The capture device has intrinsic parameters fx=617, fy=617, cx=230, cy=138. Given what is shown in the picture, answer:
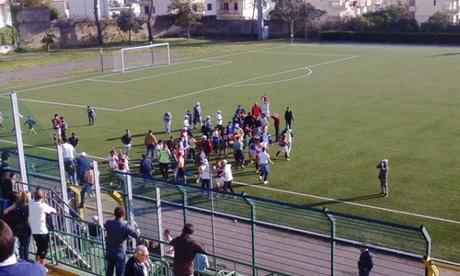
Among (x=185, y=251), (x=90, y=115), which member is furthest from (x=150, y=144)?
(x=185, y=251)

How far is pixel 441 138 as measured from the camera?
26.5 metres

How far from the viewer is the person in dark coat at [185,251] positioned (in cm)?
865

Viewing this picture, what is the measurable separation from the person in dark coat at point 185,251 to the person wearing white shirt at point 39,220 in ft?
8.77

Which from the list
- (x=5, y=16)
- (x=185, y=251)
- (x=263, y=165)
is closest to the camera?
(x=185, y=251)

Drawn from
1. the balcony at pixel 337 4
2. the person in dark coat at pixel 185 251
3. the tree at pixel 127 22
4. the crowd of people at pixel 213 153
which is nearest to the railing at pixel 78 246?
the person in dark coat at pixel 185 251

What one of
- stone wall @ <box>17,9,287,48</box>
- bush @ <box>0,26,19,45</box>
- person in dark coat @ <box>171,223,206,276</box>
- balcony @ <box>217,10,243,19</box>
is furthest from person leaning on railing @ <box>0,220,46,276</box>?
balcony @ <box>217,10,243,19</box>

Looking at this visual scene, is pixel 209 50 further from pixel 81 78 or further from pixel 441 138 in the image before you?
pixel 441 138

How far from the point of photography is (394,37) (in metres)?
71.2

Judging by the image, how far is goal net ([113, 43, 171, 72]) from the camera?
53.2 metres

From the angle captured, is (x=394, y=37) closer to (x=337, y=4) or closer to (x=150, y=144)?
(x=337, y=4)

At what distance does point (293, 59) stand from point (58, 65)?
21479 mm

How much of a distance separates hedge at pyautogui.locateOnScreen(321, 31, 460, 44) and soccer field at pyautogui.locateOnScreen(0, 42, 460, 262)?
6179 millimetres

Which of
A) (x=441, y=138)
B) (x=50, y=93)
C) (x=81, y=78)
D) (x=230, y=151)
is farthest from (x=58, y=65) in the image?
(x=441, y=138)

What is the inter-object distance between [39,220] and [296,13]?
70.0 meters
